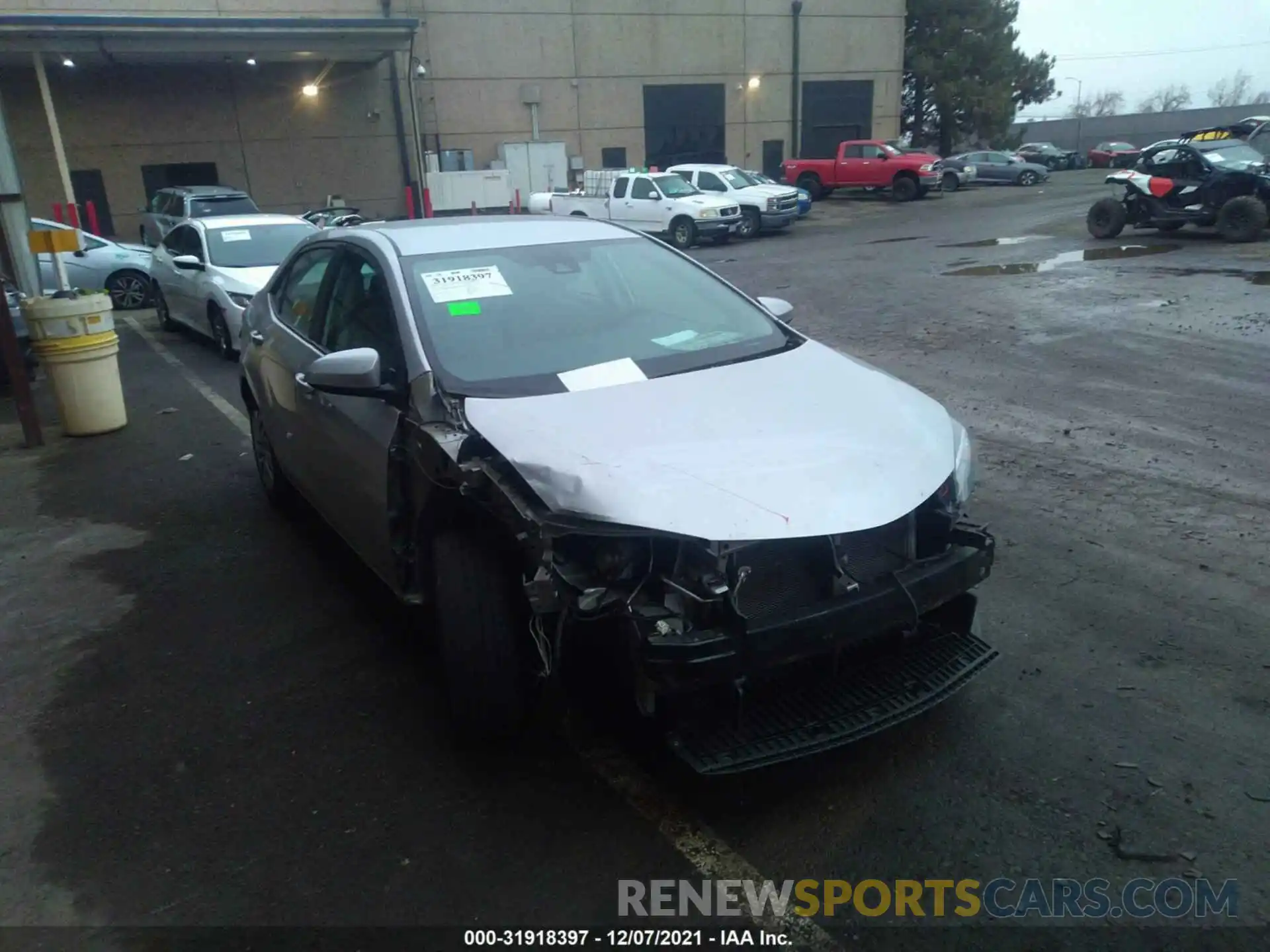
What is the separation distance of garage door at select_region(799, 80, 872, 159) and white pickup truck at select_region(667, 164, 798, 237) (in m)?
13.1

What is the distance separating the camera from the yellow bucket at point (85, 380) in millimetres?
7621

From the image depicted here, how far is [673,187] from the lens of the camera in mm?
22219

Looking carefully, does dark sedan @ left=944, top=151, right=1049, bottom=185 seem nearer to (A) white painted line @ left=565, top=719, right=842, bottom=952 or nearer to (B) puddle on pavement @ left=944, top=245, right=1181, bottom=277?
(B) puddle on pavement @ left=944, top=245, right=1181, bottom=277

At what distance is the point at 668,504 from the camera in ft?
9.01

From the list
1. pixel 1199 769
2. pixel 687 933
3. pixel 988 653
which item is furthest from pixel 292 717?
pixel 1199 769

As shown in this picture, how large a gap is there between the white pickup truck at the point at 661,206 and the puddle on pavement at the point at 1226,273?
9922mm

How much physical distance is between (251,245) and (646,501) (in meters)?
9.89

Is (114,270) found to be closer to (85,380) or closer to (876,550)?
(85,380)

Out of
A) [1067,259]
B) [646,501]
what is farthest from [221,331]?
[1067,259]

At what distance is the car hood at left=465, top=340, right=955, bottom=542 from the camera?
2.75 m

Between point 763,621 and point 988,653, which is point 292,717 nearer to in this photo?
point 763,621

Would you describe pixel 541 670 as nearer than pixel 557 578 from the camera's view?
No

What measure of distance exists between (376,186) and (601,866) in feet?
93.0

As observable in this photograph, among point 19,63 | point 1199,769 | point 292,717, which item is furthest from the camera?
point 19,63
